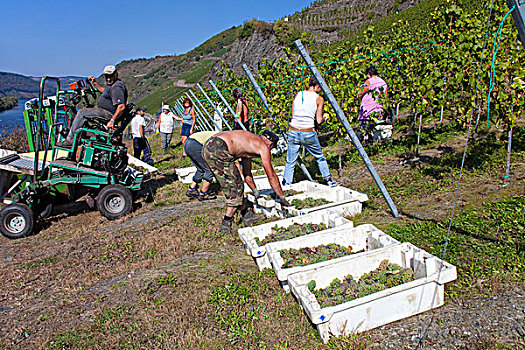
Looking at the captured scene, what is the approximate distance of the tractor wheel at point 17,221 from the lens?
222 inches

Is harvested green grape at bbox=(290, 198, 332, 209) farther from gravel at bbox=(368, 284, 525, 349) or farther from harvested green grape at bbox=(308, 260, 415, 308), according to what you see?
gravel at bbox=(368, 284, 525, 349)

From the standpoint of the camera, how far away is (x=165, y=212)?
6.35 m

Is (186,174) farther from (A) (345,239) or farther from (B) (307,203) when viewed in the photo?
(A) (345,239)

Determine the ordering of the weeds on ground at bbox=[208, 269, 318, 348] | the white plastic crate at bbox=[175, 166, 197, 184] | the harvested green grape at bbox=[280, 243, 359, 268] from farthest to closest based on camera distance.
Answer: the white plastic crate at bbox=[175, 166, 197, 184] → the harvested green grape at bbox=[280, 243, 359, 268] → the weeds on ground at bbox=[208, 269, 318, 348]

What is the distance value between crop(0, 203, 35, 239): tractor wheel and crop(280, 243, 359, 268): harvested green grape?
4177mm

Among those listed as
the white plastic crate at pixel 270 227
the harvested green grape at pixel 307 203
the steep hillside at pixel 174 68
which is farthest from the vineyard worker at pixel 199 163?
the steep hillside at pixel 174 68

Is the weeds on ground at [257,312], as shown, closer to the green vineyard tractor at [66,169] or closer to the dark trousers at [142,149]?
the green vineyard tractor at [66,169]

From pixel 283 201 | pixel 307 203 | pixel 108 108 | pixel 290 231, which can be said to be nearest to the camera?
pixel 290 231

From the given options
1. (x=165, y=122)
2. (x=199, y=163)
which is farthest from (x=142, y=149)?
(x=199, y=163)

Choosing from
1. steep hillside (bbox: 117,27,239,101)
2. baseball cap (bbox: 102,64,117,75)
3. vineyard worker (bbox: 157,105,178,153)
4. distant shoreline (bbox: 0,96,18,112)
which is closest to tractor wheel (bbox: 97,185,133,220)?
baseball cap (bbox: 102,64,117,75)

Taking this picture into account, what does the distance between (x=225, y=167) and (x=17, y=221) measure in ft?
11.6

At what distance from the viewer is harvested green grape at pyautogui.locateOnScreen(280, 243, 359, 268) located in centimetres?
376

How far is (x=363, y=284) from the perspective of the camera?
10.7 feet

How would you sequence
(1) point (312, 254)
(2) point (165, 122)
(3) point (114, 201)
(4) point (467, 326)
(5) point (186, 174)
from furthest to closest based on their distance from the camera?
(2) point (165, 122)
(5) point (186, 174)
(3) point (114, 201)
(1) point (312, 254)
(4) point (467, 326)
